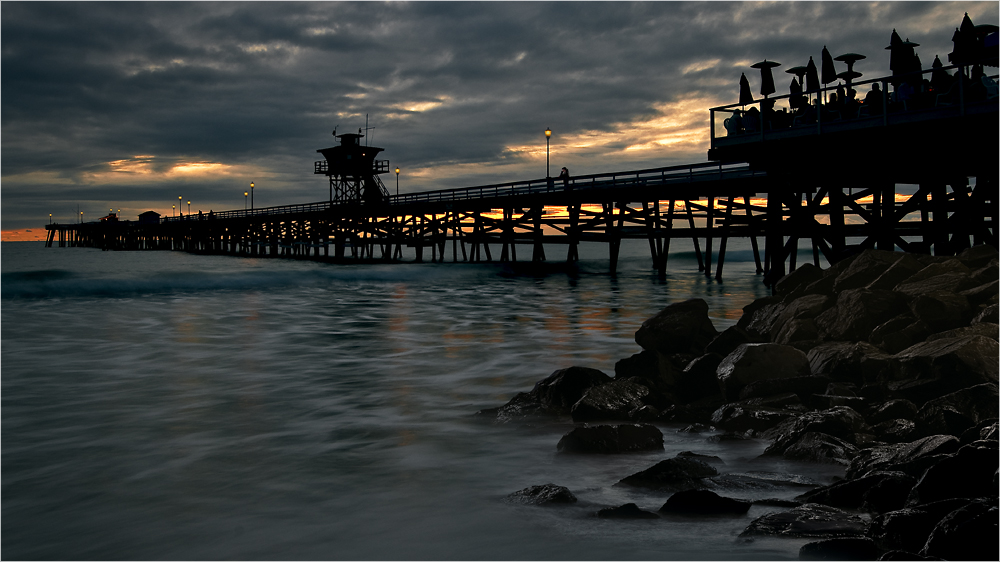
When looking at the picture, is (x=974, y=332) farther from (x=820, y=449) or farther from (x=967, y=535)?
(x=967, y=535)

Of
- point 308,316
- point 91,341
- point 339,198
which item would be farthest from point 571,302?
point 339,198

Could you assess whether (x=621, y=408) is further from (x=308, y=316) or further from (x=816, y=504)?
(x=308, y=316)

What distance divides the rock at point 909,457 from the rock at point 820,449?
437 mm

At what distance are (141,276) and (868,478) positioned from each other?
42028mm

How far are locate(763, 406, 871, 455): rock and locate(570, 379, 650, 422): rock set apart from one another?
1679mm

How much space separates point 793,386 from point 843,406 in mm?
796

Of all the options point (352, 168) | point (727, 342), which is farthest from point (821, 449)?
point (352, 168)

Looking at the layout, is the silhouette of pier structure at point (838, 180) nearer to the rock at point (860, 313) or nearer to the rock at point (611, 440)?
the rock at point (860, 313)

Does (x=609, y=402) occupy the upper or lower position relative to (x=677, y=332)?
lower

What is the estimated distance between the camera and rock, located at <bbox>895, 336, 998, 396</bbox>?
7.11 metres

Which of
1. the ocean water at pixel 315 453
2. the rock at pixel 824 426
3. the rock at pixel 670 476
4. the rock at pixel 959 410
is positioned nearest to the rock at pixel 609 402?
the ocean water at pixel 315 453

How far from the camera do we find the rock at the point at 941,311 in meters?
8.85

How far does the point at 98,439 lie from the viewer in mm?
7820

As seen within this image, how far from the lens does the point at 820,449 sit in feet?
20.9
